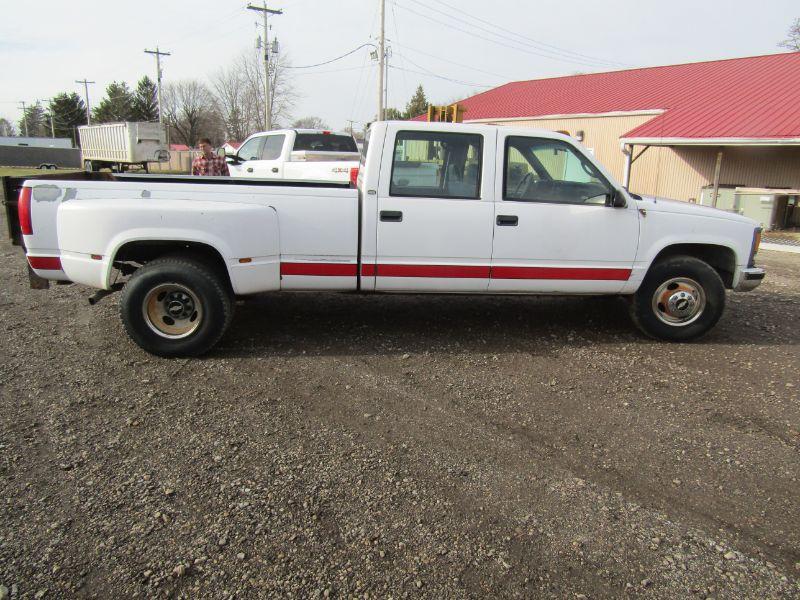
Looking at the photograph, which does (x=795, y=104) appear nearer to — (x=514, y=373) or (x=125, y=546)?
(x=514, y=373)

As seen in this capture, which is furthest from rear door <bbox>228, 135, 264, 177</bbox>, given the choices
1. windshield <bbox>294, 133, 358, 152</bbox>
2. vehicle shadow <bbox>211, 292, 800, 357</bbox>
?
vehicle shadow <bbox>211, 292, 800, 357</bbox>

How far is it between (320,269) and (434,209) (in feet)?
3.52

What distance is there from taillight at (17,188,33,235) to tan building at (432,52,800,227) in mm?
15664

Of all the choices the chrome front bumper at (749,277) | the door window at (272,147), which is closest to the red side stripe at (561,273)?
the chrome front bumper at (749,277)

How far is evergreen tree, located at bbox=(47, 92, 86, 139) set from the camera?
81.7m

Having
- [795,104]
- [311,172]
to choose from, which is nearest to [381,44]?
[795,104]

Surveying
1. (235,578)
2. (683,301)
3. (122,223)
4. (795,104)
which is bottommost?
(235,578)

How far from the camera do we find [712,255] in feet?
19.2

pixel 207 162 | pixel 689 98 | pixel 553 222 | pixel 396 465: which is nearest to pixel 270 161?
pixel 207 162

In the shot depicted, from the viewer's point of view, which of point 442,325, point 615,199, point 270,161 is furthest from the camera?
point 270,161

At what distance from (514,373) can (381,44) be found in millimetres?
27299

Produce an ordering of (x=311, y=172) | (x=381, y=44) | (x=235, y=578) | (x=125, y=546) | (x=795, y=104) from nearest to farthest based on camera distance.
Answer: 1. (x=235, y=578)
2. (x=125, y=546)
3. (x=311, y=172)
4. (x=795, y=104)
5. (x=381, y=44)

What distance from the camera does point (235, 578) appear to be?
250 centimetres

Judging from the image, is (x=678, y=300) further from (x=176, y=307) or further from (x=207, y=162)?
(x=207, y=162)
